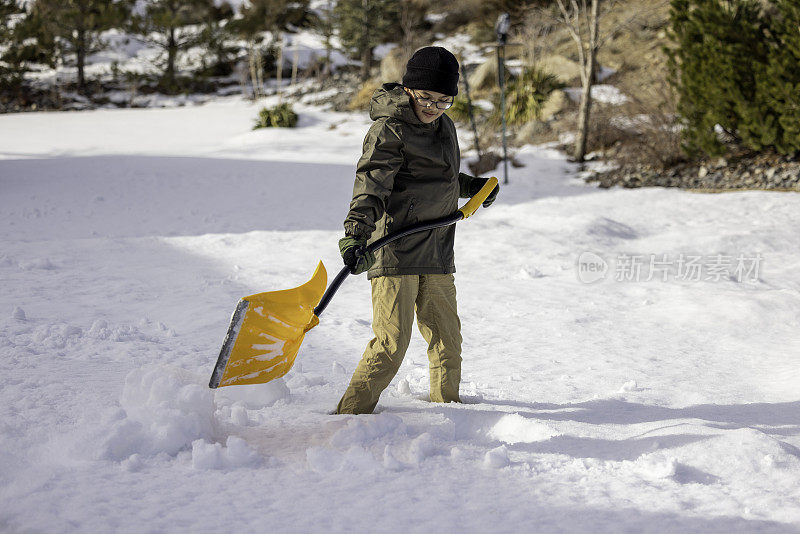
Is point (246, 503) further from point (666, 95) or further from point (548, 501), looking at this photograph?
point (666, 95)

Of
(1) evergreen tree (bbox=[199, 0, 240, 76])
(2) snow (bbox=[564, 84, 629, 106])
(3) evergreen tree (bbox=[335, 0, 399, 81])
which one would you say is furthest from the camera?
(1) evergreen tree (bbox=[199, 0, 240, 76])

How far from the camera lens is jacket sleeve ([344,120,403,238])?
214 centimetres

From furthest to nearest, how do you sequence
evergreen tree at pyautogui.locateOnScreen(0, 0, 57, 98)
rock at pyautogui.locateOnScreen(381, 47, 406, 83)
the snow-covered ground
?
1. evergreen tree at pyautogui.locateOnScreen(0, 0, 57, 98)
2. rock at pyautogui.locateOnScreen(381, 47, 406, 83)
3. the snow-covered ground

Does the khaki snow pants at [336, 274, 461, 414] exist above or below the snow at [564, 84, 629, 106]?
below

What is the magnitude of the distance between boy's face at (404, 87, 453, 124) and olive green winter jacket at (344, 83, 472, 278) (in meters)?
0.02

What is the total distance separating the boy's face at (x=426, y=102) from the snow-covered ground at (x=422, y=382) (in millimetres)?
1050

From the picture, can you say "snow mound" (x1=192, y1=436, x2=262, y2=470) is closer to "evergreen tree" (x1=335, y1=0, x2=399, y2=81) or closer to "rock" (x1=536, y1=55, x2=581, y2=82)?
"rock" (x1=536, y1=55, x2=581, y2=82)

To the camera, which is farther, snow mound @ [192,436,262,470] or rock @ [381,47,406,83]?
rock @ [381,47,406,83]

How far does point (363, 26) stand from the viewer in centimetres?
1684

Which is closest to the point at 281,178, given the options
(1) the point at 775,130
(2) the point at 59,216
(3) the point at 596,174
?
(2) the point at 59,216

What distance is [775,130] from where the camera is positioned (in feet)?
24.6

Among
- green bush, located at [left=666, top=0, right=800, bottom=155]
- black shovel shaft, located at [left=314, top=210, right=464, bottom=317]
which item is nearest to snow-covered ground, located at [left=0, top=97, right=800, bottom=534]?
black shovel shaft, located at [left=314, top=210, right=464, bottom=317]

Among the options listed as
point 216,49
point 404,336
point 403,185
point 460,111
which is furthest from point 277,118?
point 404,336

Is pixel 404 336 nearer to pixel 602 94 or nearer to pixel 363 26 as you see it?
pixel 602 94
